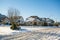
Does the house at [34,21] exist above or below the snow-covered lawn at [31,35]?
above

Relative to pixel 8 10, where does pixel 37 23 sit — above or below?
below

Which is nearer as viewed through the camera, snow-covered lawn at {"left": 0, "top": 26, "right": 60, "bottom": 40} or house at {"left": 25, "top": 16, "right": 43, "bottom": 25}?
snow-covered lawn at {"left": 0, "top": 26, "right": 60, "bottom": 40}

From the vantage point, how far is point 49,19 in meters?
33.6

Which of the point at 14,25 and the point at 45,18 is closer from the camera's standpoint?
the point at 14,25

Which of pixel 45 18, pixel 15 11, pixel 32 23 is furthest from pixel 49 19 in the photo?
pixel 15 11

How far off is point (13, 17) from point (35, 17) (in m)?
19.9

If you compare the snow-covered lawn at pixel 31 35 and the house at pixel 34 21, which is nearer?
the snow-covered lawn at pixel 31 35

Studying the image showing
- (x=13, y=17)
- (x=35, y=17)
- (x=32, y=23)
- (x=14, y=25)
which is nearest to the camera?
(x=14, y=25)

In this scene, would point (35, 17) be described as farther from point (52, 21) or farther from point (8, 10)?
point (8, 10)

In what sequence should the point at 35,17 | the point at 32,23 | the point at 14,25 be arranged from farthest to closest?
1. the point at 35,17
2. the point at 32,23
3. the point at 14,25

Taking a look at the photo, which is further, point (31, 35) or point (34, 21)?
point (34, 21)

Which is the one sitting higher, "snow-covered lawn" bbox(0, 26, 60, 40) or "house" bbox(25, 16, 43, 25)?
"house" bbox(25, 16, 43, 25)

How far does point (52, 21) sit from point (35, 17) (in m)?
5.79

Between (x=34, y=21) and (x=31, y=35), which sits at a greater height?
(x=34, y=21)
